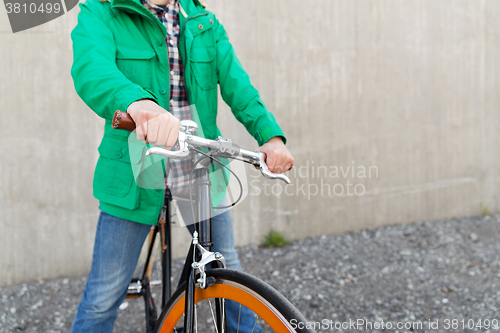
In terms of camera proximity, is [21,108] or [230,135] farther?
[230,135]

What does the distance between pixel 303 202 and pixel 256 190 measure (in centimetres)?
54

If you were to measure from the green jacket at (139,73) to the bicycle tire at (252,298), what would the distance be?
15.5 inches

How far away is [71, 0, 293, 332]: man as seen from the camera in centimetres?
130

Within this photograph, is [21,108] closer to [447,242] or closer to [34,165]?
[34,165]

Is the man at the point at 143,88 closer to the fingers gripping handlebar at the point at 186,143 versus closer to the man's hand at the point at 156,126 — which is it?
the fingers gripping handlebar at the point at 186,143

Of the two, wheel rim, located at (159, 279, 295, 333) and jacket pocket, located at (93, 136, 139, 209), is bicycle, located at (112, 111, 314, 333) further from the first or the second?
jacket pocket, located at (93, 136, 139, 209)

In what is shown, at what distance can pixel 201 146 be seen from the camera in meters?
1.04

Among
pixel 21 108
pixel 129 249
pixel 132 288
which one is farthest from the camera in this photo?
pixel 21 108

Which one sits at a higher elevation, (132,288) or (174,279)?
(132,288)

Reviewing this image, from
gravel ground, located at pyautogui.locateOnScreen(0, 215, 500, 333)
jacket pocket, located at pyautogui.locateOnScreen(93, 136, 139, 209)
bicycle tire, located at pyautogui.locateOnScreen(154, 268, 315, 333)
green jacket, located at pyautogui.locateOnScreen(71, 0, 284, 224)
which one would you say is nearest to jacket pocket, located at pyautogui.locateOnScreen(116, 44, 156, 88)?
green jacket, located at pyautogui.locateOnScreen(71, 0, 284, 224)

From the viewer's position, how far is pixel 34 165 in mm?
2973

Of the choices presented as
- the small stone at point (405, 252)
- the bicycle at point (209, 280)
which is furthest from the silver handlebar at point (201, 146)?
the small stone at point (405, 252)

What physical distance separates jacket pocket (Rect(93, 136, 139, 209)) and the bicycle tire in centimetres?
41

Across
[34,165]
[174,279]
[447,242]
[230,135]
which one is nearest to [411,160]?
[447,242]
